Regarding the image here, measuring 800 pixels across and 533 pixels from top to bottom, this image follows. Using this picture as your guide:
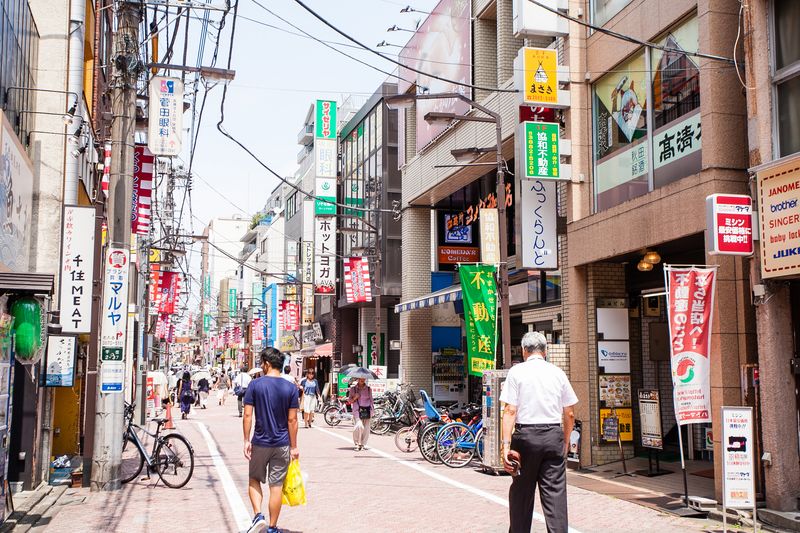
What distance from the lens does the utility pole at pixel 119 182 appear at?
13016 mm

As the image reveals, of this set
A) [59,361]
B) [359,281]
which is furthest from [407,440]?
[359,281]

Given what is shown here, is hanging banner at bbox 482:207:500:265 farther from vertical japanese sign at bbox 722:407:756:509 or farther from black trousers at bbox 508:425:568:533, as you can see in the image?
black trousers at bbox 508:425:568:533

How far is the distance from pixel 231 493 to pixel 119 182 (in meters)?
5.48

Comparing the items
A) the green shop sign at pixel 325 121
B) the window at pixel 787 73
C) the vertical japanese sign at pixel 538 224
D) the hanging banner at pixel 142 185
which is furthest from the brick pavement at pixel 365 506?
the green shop sign at pixel 325 121

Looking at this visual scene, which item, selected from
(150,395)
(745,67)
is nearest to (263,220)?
(150,395)

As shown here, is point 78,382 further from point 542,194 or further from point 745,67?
point 745,67

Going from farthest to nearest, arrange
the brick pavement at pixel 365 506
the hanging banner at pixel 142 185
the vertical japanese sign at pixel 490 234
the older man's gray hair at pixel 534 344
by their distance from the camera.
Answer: the hanging banner at pixel 142 185, the vertical japanese sign at pixel 490 234, the brick pavement at pixel 365 506, the older man's gray hair at pixel 534 344

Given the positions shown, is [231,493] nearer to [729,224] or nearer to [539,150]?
[729,224]

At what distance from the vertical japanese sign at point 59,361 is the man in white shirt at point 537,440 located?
30.2 ft

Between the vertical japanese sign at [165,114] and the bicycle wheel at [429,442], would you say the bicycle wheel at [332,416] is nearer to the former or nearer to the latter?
the bicycle wheel at [429,442]

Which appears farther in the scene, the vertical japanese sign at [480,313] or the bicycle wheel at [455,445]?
the vertical japanese sign at [480,313]

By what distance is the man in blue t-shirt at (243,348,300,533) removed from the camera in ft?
28.0

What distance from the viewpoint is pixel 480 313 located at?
17.0 metres

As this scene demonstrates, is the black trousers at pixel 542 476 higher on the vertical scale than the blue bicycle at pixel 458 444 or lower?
higher
